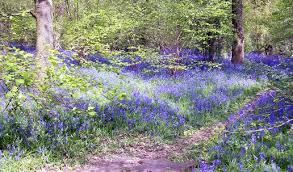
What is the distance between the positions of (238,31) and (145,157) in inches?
488

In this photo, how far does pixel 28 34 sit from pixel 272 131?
17.1 meters

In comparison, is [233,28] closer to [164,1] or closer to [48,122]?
[164,1]

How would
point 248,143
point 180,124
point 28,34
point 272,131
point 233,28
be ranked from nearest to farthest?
point 248,143 → point 272,131 → point 180,124 → point 233,28 → point 28,34

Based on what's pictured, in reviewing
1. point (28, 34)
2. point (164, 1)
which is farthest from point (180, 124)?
point (28, 34)

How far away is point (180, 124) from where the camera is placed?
7703mm

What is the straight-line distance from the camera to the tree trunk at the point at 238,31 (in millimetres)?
16406

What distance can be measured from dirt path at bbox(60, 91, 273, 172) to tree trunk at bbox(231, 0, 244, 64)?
10554mm

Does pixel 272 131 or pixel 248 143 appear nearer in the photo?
pixel 248 143

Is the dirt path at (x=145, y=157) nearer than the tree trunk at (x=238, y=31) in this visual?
Yes

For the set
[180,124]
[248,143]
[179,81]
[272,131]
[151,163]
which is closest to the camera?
[248,143]

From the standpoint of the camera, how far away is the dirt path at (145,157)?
5.64m

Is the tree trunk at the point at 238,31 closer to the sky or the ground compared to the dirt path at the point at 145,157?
closer to the sky

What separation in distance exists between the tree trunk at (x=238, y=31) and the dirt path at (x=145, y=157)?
Answer: 34.6 ft

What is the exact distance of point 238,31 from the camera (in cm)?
1694
